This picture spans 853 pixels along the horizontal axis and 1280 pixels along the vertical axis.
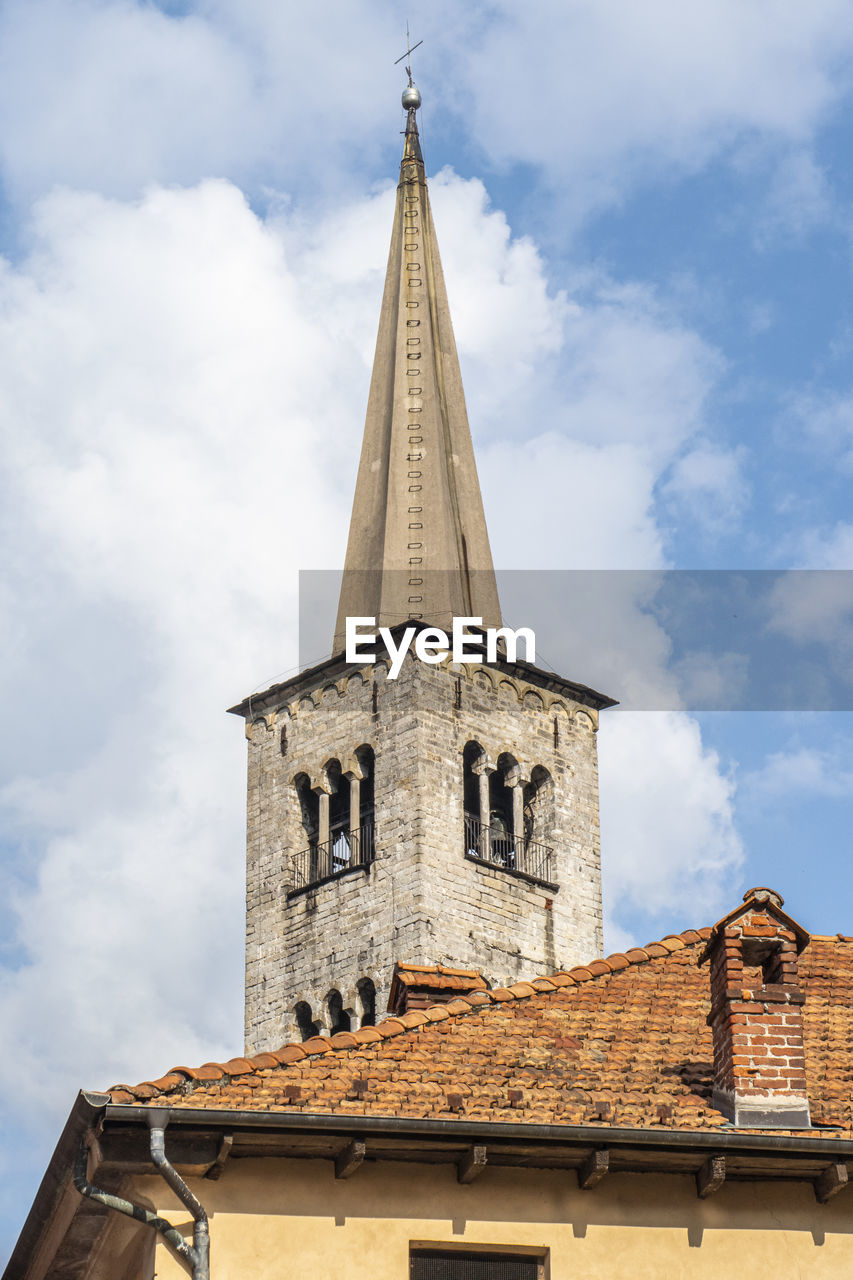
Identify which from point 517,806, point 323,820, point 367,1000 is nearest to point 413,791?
point 323,820

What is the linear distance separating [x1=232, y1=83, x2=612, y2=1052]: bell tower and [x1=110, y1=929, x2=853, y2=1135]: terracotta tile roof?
3068cm

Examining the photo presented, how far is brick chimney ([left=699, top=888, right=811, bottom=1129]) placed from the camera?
611 inches

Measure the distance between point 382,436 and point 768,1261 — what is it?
44.3 m

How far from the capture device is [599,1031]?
1678 cm

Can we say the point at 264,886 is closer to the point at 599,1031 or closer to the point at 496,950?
the point at 496,950

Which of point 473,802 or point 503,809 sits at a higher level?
point 503,809

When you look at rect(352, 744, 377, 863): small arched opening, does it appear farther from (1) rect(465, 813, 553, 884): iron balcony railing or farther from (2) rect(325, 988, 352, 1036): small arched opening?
(2) rect(325, 988, 352, 1036): small arched opening

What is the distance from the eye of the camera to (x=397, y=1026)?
16250 millimetres

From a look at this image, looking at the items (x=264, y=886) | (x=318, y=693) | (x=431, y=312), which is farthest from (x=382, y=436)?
(x=264, y=886)

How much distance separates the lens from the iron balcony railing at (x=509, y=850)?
51.9m

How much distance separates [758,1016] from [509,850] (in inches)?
1457

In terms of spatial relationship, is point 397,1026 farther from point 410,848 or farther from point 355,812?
point 355,812

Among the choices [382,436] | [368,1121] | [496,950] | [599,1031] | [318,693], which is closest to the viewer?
[368,1121]

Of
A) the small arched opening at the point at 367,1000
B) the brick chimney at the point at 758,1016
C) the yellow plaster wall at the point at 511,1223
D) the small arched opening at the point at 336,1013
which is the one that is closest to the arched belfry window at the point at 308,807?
the small arched opening at the point at 336,1013
